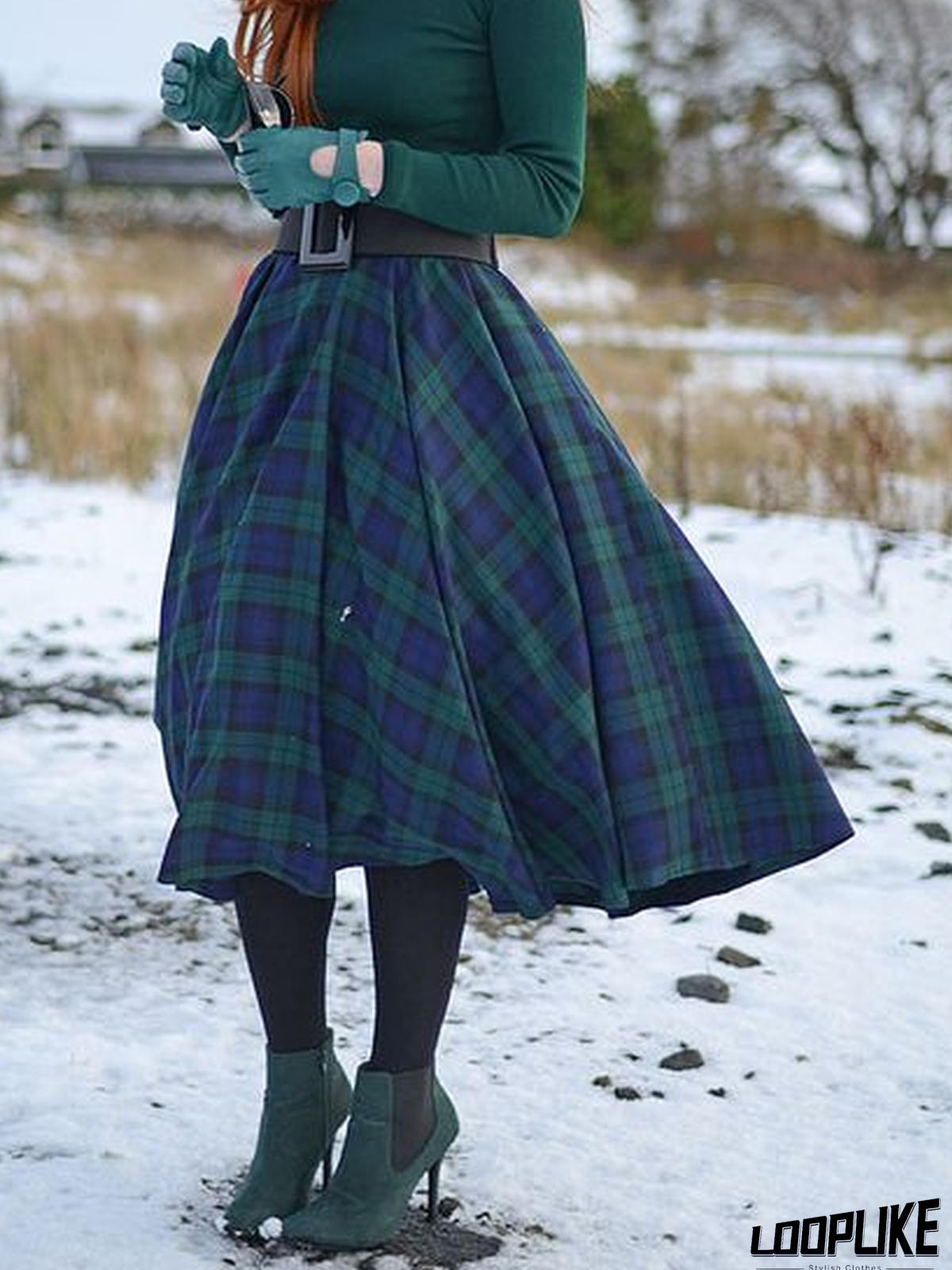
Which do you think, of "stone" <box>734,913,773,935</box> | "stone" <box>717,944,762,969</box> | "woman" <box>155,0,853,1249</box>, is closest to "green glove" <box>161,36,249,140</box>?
"woman" <box>155,0,853,1249</box>

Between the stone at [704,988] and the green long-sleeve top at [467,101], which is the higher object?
the green long-sleeve top at [467,101]

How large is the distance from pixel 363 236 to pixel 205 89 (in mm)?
243

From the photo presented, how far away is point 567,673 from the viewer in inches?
75.0

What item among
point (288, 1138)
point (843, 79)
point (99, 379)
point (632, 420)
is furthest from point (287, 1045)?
point (843, 79)

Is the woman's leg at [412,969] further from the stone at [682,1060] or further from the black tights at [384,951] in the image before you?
the stone at [682,1060]

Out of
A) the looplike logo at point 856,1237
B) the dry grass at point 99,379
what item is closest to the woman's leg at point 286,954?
the looplike logo at point 856,1237

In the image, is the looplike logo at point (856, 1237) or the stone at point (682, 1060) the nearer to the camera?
the looplike logo at point (856, 1237)

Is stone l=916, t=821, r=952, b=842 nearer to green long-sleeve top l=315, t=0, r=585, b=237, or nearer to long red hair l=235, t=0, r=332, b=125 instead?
green long-sleeve top l=315, t=0, r=585, b=237

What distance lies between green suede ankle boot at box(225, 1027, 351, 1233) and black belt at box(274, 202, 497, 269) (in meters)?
0.78

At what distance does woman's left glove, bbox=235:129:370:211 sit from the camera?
190 centimetres

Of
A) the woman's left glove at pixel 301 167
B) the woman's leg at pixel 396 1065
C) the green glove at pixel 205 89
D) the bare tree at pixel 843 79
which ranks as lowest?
the woman's leg at pixel 396 1065

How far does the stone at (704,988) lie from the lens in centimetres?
292

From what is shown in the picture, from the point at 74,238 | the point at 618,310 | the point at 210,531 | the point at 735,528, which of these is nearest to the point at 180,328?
the point at 735,528

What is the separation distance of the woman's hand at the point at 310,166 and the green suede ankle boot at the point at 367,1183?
0.84 m
